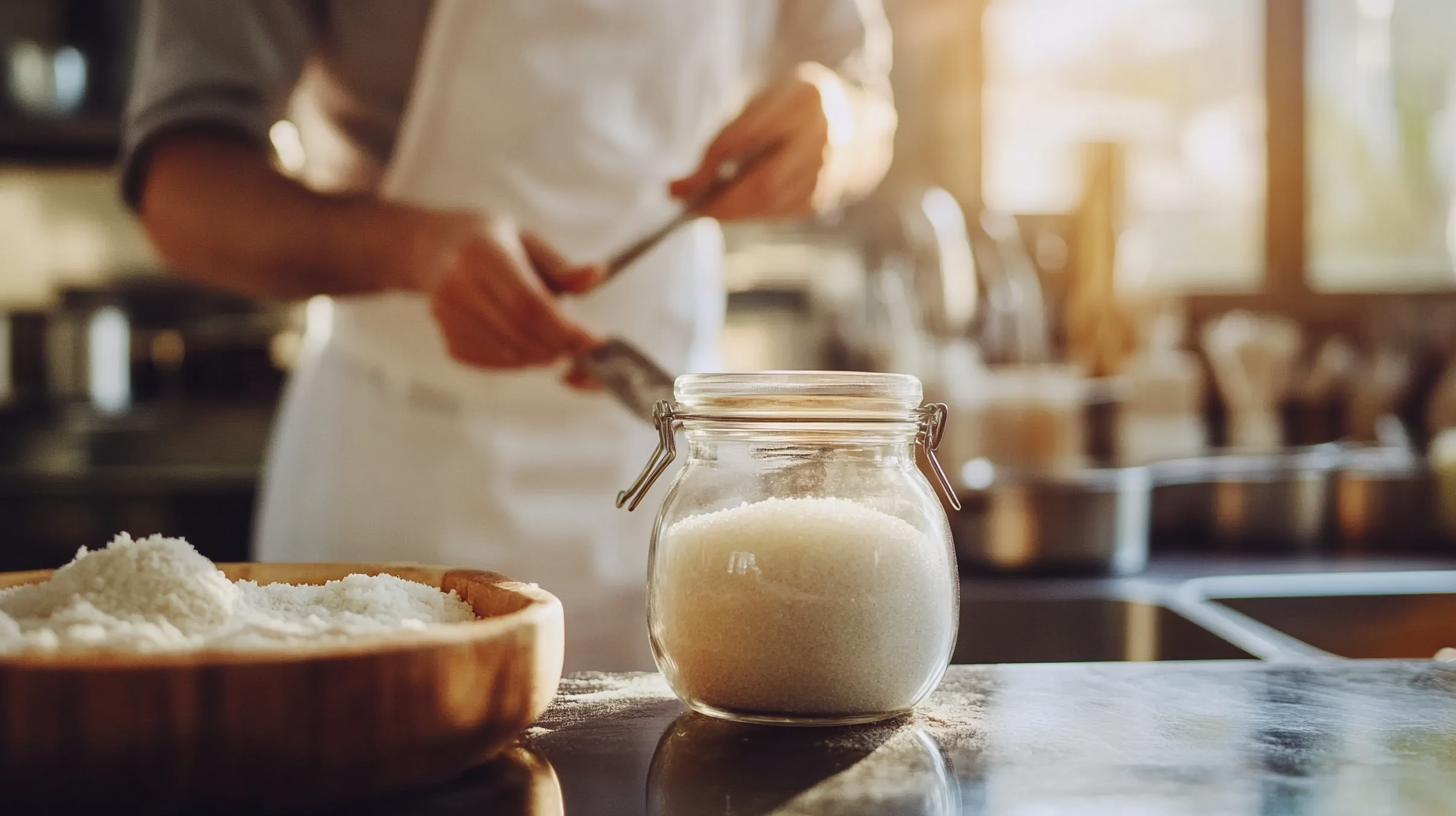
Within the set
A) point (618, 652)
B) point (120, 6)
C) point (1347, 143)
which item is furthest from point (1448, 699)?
point (120, 6)

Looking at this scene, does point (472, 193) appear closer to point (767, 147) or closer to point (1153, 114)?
point (767, 147)

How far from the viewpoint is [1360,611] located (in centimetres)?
121

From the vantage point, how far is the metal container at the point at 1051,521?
→ 1.34 m

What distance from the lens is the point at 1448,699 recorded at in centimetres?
54

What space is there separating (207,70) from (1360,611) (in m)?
1.14

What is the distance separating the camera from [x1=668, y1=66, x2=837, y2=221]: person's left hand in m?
0.85

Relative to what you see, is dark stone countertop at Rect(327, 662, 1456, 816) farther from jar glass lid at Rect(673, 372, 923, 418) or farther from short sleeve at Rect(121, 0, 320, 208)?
short sleeve at Rect(121, 0, 320, 208)

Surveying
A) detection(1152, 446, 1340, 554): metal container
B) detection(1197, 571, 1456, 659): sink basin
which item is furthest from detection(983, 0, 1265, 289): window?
detection(1197, 571, 1456, 659): sink basin

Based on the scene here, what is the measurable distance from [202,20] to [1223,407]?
1.90 meters

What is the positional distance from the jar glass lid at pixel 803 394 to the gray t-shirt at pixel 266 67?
0.58 metres

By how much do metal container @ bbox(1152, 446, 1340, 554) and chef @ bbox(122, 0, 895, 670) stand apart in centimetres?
83

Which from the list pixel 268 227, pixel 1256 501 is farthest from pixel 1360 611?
pixel 268 227

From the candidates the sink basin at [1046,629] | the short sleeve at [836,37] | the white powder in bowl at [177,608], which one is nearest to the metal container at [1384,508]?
the sink basin at [1046,629]

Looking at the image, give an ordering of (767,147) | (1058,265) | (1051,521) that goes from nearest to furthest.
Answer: (767,147)
(1051,521)
(1058,265)
